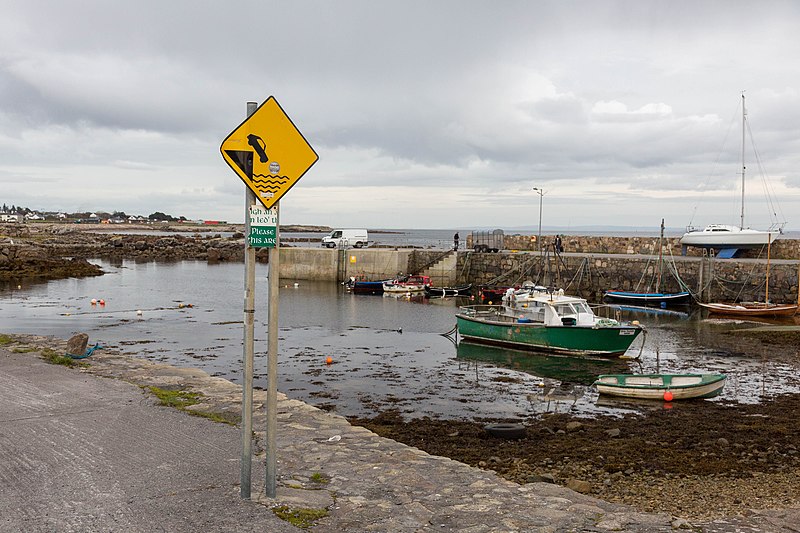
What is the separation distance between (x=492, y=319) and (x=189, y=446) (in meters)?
20.0

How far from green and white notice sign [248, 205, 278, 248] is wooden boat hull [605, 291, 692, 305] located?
37.5 m

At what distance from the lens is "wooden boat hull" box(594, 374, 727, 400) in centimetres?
1702

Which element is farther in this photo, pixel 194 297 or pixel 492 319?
pixel 194 297

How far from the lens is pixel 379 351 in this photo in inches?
1019

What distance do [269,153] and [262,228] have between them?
0.70 meters

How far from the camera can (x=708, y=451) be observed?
39.7 ft

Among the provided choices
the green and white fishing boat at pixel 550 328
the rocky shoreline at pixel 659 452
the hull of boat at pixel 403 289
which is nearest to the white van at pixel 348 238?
the hull of boat at pixel 403 289

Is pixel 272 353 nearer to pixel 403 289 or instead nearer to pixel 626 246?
pixel 403 289

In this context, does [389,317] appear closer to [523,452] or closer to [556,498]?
[523,452]

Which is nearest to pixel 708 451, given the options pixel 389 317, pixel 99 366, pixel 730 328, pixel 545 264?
pixel 99 366

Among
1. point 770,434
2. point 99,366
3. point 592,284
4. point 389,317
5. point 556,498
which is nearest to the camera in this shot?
point 556,498

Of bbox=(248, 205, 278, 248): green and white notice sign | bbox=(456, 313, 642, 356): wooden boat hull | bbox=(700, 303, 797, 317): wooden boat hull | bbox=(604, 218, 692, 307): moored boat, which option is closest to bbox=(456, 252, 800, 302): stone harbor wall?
bbox=(604, 218, 692, 307): moored boat

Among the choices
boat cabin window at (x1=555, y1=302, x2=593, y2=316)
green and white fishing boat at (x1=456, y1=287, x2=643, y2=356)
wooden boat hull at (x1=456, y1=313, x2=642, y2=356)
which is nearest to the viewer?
wooden boat hull at (x1=456, y1=313, x2=642, y2=356)

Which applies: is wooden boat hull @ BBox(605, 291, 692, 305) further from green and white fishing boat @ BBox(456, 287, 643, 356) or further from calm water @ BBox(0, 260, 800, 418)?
green and white fishing boat @ BBox(456, 287, 643, 356)
